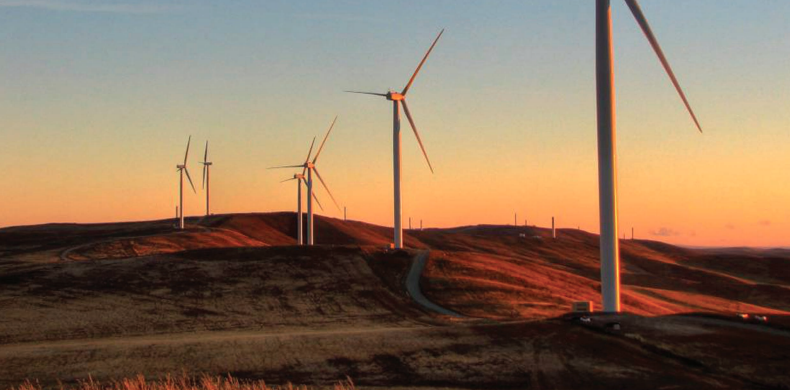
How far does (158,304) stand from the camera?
68562mm

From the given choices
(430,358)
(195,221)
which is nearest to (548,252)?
(195,221)

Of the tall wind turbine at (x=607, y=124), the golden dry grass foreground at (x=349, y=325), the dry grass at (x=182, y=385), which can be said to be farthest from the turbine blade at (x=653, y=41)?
the dry grass at (x=182, y=385)

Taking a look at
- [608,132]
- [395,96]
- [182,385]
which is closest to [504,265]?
[395,96]

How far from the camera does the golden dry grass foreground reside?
135 feet

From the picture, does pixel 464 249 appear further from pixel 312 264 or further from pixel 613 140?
pixel 613 140

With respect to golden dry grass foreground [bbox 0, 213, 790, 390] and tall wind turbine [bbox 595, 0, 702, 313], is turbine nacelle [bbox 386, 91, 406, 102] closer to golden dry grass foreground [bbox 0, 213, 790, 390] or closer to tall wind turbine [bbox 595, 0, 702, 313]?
golden dry grass foreground [bbox 0, 213, 790, 390]

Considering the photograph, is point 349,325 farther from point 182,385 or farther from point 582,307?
point 182,385

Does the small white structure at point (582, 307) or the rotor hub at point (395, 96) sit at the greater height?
the rotor hub at point (395, 96)

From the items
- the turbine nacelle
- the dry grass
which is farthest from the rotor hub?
the dry grass

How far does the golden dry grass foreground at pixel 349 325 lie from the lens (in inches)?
1615

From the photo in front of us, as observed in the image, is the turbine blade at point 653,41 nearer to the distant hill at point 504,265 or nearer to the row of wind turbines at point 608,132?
the row of wind turbines at point 608,132

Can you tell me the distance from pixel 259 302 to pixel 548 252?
111863 mm

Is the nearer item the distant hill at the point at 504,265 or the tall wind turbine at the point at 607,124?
the tall wind turbine at the point at 607,124

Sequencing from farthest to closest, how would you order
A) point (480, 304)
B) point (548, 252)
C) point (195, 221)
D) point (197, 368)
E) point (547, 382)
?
1. point (195, 221)
2. point (548, 252)
3. point (480, 304)
4. point (197, 368)
5. point (547, 382)
